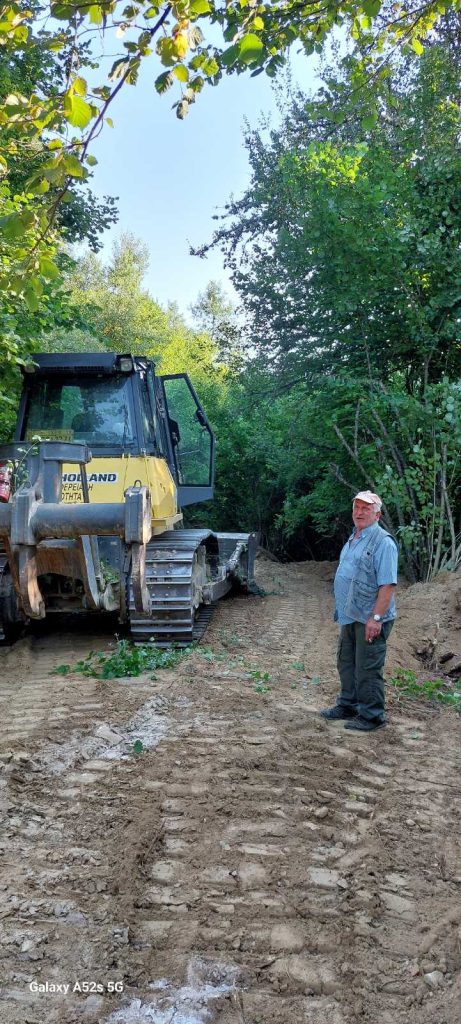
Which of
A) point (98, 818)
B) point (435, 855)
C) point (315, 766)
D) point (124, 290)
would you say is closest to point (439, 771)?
point (315, 766)

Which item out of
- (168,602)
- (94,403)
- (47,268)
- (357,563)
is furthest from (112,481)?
(47,268)

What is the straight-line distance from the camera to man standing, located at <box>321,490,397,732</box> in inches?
186

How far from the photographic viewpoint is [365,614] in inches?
190

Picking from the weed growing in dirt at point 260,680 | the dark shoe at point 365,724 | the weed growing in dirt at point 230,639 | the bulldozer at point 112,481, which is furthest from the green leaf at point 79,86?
the weed growing in dirt at point 230,639

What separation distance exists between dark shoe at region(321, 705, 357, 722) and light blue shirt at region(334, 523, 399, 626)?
572 mm

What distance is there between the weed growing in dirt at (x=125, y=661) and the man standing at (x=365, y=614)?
176cm

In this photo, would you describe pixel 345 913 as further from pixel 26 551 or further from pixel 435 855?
pixel 26 551

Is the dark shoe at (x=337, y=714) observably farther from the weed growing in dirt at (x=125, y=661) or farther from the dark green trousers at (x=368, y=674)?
the weed growing in dirt at (x=125, y=661)

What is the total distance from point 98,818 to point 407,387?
31.0 ft

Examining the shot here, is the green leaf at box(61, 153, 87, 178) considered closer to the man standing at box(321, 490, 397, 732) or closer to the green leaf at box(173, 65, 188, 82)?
the green leaf at box(173, 65, 188, 82)

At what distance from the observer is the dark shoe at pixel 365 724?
4.71 meters

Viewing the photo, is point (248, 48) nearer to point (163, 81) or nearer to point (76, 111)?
point (163, 81)

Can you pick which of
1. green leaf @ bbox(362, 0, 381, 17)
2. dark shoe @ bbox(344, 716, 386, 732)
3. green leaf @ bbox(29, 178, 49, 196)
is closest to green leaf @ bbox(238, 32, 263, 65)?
green leaf @ bbox(29, 178, 49, 196)

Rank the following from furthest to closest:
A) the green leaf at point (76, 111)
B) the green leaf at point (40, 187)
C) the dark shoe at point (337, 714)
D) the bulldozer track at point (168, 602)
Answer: the bulldozer track at point (168, 602)
the dark shoe at point (337, 714)
the green leaf at point (40, 187)
the green leaf at point (76, 111)
